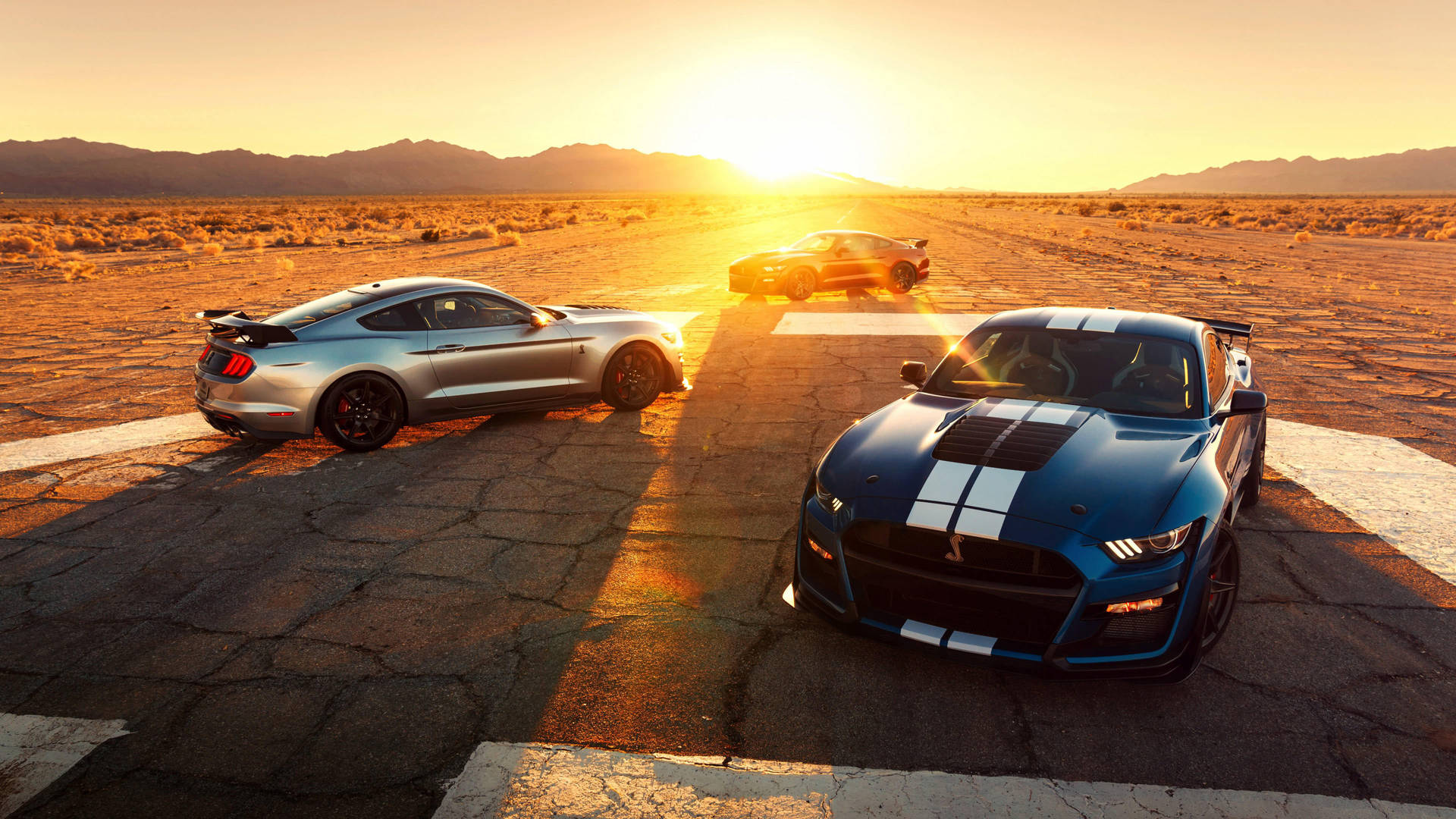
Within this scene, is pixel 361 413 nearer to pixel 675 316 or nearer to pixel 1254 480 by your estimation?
pixel 1254 480

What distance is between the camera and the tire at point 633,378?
8586mm

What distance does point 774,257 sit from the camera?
16875mm

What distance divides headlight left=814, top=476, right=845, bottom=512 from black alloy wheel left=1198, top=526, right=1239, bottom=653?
61.4 inches

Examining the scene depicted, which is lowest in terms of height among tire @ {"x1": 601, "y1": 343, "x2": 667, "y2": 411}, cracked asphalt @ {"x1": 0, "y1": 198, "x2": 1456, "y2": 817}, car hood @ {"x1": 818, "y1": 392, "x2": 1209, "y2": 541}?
cracked asphalt @ {"x1": 0, "y1": 198, "x2": 1456, "y2": 817}

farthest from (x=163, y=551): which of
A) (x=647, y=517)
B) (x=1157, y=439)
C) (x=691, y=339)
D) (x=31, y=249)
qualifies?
(x=31, y=249)

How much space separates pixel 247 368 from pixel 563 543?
331cm

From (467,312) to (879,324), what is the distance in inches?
315

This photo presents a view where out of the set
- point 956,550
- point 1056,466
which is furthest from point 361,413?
point 1056,466

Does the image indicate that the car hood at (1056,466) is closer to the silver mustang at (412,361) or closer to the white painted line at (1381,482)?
the white painted line at (1381,482)

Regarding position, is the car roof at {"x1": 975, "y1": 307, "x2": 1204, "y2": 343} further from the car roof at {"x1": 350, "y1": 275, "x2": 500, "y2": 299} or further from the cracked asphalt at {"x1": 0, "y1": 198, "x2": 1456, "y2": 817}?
the car roof at {"x1": 350, "y1": 275, "x2": 500, "y2": 299}

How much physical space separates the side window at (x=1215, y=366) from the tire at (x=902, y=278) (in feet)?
40.9

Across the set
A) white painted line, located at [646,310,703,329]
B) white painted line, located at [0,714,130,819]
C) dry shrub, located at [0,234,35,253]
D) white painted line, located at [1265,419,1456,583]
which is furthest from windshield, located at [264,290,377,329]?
dry shrub, located at [0,234,35,253]

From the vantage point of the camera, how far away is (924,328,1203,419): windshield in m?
4.76

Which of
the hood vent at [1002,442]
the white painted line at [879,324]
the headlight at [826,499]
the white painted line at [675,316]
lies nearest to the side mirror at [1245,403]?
the hood vent at [1002,442]
